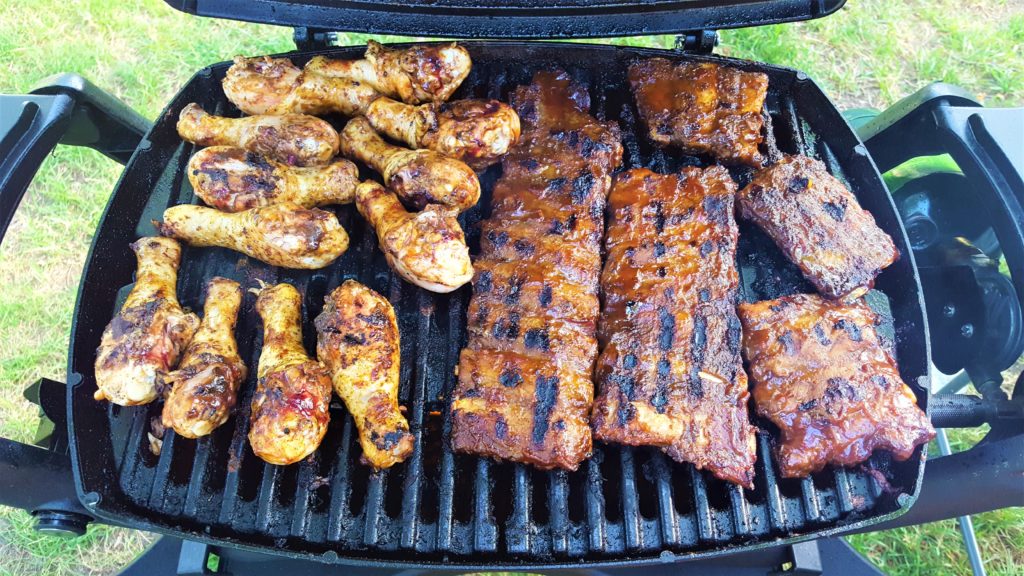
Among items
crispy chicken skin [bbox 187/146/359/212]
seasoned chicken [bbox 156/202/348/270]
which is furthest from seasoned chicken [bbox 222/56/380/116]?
seasoned chicken [bbox 156/202/348/270]

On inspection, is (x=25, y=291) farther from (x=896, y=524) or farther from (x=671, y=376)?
(x=896, y=524)

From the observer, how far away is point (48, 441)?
289 cm

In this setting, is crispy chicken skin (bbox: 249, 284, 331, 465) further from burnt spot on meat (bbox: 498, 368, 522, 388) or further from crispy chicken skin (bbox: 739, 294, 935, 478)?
crispy chicken skin (bbox: 739, 294, 935, 478)

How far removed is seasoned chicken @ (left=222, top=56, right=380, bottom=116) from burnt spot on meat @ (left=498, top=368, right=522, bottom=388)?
4.97ft

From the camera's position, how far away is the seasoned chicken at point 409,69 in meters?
3.24

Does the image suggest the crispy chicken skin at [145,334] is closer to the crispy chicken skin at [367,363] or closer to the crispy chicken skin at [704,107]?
the crispy chicken skin at [367,363]

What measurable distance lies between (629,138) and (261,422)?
6.81 ft

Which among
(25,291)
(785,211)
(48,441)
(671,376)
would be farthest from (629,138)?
(25,291)

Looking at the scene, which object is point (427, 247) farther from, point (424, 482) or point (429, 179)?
point (424, 482)

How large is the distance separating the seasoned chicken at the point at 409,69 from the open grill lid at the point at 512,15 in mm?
109

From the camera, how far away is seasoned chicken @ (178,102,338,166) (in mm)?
3170

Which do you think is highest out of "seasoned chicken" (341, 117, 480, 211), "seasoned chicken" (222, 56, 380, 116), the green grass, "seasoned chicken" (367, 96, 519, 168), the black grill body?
the green grass

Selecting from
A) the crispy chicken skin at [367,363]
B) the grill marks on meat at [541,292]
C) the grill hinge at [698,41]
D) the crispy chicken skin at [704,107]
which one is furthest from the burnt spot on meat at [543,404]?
the grill hinge at [698,41]

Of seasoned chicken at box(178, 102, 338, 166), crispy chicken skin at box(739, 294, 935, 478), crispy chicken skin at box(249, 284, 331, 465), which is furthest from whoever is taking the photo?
seasoned chicken at box(178, 102, 338, 166)
